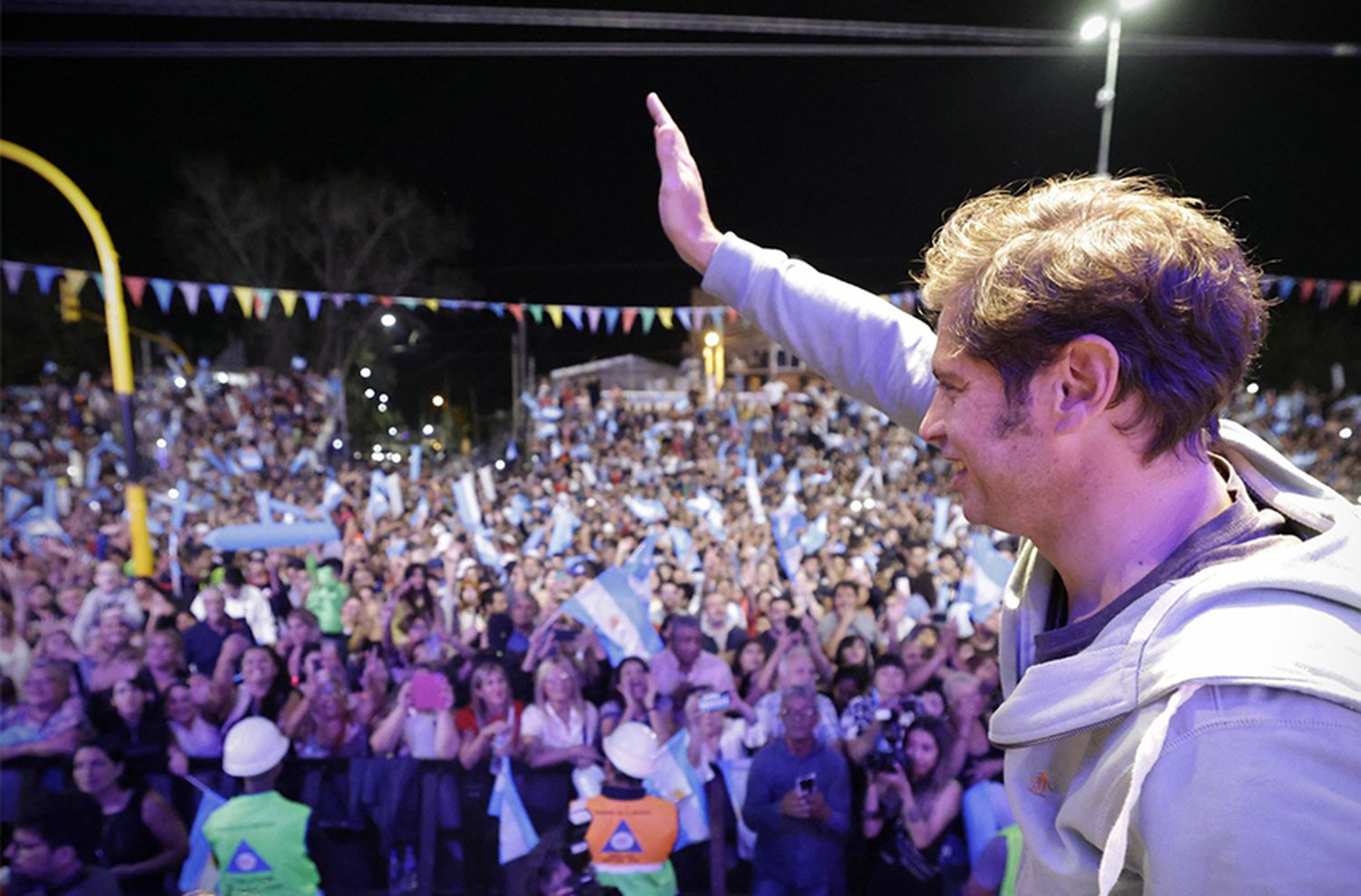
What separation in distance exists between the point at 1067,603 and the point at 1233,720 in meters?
0.35

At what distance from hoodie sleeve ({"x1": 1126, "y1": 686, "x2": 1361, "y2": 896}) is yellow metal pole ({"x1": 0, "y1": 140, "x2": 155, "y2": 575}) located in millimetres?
5902

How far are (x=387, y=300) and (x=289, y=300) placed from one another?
2.79 feet

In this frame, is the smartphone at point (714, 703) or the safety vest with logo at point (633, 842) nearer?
the safety vest with logo at point (633, 842)

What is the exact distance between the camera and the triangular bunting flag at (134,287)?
6.01 metres

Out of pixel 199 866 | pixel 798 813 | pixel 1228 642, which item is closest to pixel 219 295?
pixel 199 866

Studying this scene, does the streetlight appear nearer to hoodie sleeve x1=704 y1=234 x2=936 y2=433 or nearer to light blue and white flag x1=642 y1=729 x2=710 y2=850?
light blue and white flag x1=642 y1=729 x2=710 y2=850

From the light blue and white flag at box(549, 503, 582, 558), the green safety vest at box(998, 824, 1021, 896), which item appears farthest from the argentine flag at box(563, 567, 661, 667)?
the light blue and white flag at box(549, 503, 582, 558)

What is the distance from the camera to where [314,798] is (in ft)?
9.96

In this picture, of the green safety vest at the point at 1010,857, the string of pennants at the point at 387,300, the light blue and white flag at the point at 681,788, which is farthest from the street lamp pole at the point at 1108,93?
the light blue and white flag at the point at 681,788

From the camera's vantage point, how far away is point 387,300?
629 cm

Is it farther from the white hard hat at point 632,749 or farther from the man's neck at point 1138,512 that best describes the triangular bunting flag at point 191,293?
the man's neck at point 1138,512

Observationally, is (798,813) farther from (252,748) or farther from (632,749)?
(252,748)

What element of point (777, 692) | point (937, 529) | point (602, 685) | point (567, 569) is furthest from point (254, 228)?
point (937, 529)

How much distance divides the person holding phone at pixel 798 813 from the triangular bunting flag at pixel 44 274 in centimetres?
607
